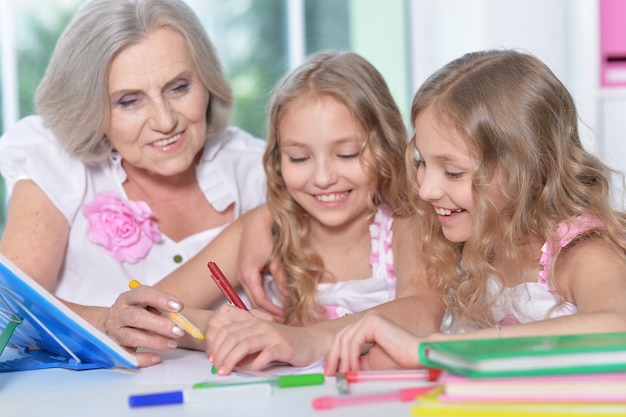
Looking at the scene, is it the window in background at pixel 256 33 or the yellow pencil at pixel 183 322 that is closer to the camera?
the yellow pencil at pixel 183 322

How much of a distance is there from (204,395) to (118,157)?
112 centimetres

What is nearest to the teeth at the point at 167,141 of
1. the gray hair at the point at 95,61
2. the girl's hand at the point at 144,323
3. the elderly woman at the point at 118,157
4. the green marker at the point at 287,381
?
the elderly woman at the point at 118,157

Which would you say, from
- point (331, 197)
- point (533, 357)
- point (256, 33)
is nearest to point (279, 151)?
point (331, 197)

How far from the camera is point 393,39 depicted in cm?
462

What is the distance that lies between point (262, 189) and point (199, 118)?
0.26 meters

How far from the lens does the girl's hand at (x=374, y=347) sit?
113 centimetres

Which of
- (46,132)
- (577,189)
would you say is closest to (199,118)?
(46,132)

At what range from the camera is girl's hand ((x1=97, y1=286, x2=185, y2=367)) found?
1.32 m

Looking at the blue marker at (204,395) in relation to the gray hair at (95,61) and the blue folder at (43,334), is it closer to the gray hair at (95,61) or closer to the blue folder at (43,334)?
the blue folder at (43,334)

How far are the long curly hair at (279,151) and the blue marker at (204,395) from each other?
2.17ft

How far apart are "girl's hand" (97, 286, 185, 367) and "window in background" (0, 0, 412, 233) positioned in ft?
11.1

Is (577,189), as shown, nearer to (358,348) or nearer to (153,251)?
(358,348)

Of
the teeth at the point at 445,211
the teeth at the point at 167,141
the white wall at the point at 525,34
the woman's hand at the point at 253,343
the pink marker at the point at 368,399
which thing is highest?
the white wall at the point at 525,34

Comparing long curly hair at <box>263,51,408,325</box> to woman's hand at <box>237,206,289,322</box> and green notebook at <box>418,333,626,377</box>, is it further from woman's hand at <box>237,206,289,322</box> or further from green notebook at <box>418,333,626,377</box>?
green notebook at <box>418,333,626,377</box>
